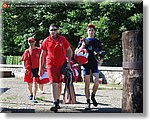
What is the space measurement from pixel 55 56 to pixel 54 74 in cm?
30

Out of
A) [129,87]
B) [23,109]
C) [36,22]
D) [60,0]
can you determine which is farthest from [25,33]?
[129,87]

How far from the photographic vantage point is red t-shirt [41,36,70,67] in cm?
547

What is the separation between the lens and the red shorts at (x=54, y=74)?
546 centimetres

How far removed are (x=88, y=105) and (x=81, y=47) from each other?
1.01 m

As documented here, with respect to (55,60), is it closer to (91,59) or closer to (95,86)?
(91,59)

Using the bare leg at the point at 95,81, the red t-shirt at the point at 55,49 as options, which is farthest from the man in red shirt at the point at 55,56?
the bare leg at the point at 95,81

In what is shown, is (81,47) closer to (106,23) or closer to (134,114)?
(106,23)

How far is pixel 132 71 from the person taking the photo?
4.97 m

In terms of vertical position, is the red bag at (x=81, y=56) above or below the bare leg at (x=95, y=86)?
above

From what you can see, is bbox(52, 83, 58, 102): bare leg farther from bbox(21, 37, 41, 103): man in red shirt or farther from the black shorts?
the black shorts

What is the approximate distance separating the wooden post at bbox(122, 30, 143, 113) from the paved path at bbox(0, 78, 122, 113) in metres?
0.55

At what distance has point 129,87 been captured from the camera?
4938 mm

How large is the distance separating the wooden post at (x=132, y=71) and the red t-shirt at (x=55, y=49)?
42.1 inches

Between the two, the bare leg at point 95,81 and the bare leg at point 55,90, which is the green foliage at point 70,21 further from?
the bare leg at point 55,90
